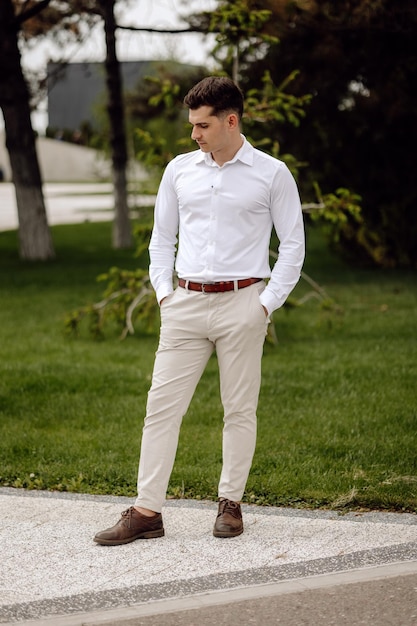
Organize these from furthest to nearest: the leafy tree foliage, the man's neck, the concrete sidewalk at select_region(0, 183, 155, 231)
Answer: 1. the concrete sidewalk at select_region(0, 183, 155, 231)
2. the leafy tree foliage
3. the man's neck

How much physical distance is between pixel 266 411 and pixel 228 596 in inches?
131

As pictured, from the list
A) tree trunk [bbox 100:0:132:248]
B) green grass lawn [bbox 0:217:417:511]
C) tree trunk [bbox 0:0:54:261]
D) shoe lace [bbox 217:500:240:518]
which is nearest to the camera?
shoe lace [bbox 217:500:240:518]

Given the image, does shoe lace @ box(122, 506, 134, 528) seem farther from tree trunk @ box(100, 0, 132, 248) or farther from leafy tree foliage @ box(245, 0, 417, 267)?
tree trunk @ box(100, 0, 132, 248)

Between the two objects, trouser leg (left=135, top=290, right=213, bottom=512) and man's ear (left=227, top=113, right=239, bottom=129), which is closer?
man's ear (left=227, top=113, right=239, bottom=129)

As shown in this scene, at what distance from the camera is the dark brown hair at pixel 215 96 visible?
15.0 feet

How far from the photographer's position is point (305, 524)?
199 inches

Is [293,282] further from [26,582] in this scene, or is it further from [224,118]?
[26,582]

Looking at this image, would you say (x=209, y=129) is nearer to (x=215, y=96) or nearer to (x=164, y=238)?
(x=215, y=96)

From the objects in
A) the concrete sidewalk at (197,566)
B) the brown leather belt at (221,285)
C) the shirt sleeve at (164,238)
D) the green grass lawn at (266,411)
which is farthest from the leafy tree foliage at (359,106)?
the concrete sidewalk at (197,566)

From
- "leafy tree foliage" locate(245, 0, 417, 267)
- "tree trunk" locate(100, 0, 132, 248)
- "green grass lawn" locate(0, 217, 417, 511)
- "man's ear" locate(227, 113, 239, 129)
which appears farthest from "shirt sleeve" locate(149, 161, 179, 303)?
"tree trunk" locate(100, 0, 132, 248)

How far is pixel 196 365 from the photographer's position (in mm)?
4836

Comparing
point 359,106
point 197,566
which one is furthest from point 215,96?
point 359,106

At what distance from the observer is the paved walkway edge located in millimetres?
3994

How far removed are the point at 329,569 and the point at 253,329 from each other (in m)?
1.07
